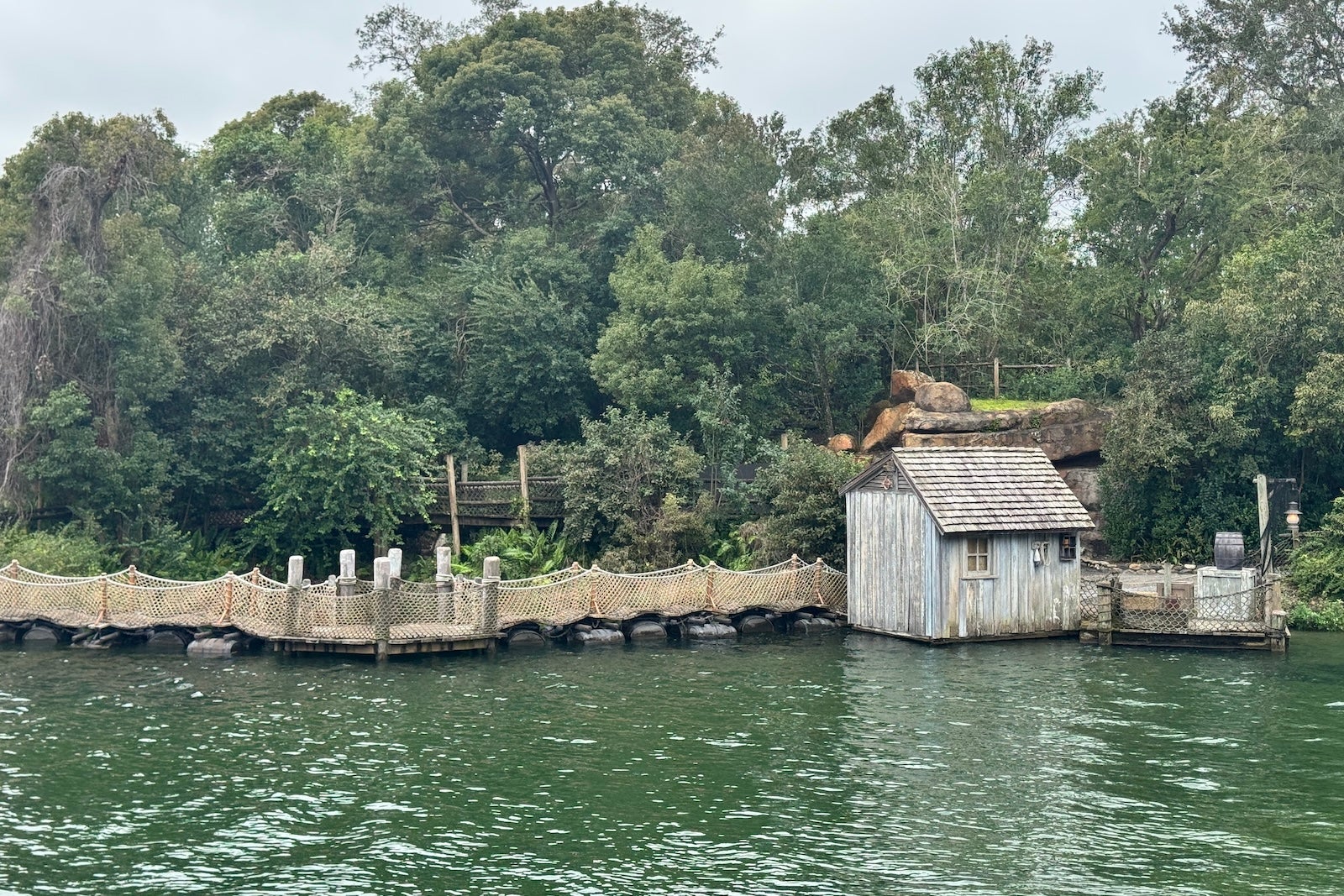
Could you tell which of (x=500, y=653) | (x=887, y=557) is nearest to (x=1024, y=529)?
(x=887, y=557)

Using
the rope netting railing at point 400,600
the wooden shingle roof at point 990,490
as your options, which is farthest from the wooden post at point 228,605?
the wooden shingle roof at point 990,490

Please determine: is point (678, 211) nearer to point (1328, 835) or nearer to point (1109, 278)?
point (1109, 278)

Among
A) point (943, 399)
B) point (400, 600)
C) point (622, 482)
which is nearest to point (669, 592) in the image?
point (622, 482)

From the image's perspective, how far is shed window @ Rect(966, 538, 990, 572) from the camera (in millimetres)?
33219

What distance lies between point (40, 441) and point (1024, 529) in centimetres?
2656

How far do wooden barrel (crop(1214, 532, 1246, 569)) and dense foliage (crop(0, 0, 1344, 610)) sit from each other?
454 centimetres

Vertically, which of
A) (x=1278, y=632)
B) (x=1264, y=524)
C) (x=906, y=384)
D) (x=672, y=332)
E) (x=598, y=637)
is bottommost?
(x=598, y=637)

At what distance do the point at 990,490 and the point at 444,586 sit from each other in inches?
513

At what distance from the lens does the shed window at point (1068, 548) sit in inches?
1340

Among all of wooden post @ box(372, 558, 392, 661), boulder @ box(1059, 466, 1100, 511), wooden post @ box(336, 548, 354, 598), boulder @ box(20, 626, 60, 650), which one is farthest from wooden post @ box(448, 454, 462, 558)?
boulder @ box(1059, 466, 1100, 511)

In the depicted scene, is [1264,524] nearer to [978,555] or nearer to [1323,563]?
[1323,563]

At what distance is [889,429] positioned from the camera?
43.9 metres

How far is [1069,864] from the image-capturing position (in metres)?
18.2

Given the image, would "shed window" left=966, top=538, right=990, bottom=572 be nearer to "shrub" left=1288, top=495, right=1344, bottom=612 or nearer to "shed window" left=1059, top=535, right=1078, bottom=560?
"shed window" left=1059, top=535, right=1078, bottom=560
